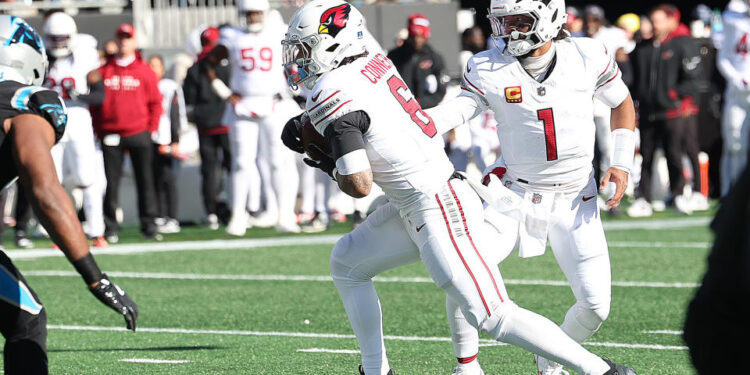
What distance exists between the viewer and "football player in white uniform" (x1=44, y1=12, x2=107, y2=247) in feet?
34.9

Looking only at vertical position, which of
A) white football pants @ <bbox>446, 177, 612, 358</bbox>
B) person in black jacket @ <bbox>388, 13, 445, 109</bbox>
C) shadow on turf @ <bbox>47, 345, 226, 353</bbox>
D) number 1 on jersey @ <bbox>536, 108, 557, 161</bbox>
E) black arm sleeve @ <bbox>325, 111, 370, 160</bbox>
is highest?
black arm sleeve @ <bbox>325, 111, 370, 160</bbox>

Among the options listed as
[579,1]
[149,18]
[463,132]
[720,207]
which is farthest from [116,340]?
[579,1]

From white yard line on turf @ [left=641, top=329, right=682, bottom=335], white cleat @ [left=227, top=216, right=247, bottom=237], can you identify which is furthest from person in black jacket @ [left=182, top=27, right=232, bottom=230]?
white yard line on turf @ [left=641, top=329, right=682, bottom=335]

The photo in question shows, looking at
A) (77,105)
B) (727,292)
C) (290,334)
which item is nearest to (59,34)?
(77,105)

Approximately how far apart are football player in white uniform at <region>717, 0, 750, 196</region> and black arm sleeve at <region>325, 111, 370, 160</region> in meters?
8.26

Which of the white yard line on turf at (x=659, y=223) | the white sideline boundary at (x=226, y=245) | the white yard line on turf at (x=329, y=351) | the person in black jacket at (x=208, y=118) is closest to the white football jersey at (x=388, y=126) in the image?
the white yard line on turf at (x=329, y=351)

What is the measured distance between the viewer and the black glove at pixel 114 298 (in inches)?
151

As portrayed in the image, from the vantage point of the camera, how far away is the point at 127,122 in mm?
11672

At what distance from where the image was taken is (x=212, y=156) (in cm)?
1308

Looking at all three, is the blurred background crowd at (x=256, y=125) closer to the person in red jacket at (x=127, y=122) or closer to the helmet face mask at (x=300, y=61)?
the person in red jacket at (x=127, y=122)

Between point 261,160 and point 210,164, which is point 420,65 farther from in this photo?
point 210,164

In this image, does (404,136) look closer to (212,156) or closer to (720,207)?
(720,207)

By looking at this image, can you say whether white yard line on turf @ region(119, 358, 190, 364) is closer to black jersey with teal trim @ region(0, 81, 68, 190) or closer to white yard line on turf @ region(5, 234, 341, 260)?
black jersey with teal trim @ region(0, 81, 68, 190)

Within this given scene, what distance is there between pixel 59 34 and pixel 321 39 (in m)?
6.56
